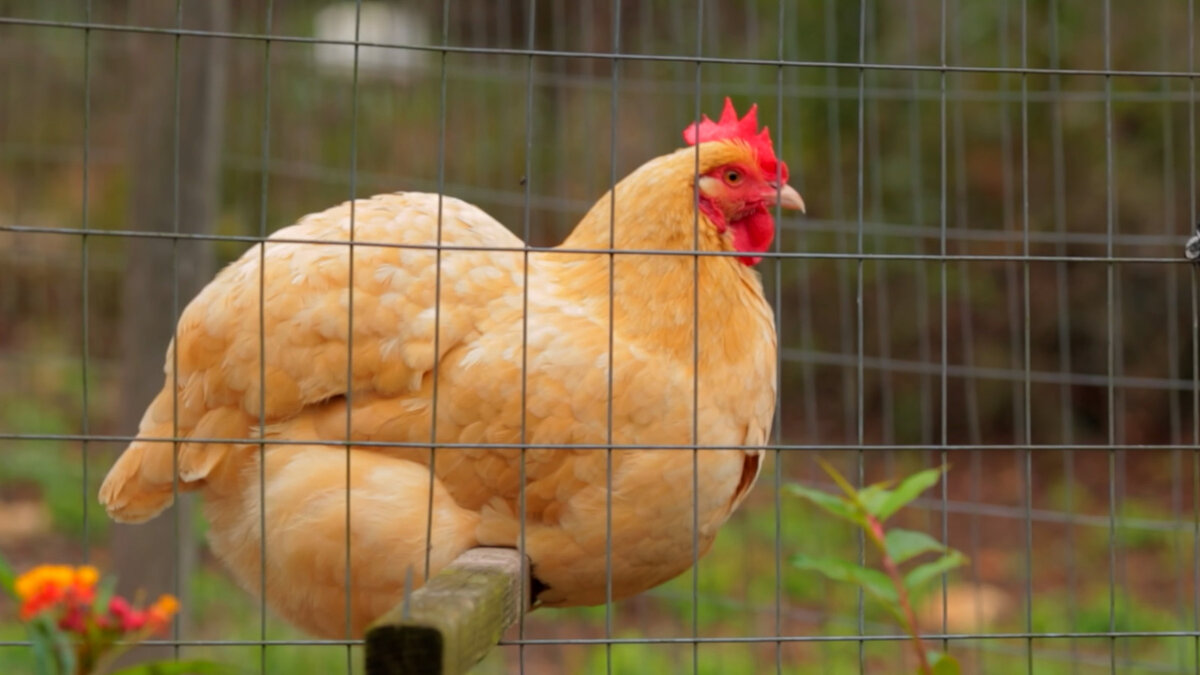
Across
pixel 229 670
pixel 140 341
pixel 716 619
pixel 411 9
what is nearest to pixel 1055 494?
pixel 716 619

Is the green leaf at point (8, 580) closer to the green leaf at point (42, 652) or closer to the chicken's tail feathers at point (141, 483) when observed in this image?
the green leaf at point (42, 652)

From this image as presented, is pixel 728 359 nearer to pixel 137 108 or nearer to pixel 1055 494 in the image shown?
Result: pixel 137 108

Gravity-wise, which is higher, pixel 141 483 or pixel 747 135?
pixel 747 135

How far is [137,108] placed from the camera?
367 centimetres

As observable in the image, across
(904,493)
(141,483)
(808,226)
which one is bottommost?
(141,483)

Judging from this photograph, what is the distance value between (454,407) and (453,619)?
2.55 ft

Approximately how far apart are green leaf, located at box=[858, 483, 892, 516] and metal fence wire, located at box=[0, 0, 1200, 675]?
3.04 m

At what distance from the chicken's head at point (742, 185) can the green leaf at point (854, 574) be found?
140cm

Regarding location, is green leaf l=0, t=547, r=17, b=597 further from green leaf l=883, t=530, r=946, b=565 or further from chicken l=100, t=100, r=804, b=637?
green leaf l=883, t=530, r=946, b=565

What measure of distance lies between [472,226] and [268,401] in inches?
21.6

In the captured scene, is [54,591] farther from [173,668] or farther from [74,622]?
[173,668]

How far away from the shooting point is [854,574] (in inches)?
55.9

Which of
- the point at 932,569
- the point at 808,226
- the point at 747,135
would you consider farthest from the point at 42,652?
the point at 808,226

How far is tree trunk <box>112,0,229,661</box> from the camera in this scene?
3.60 meters
